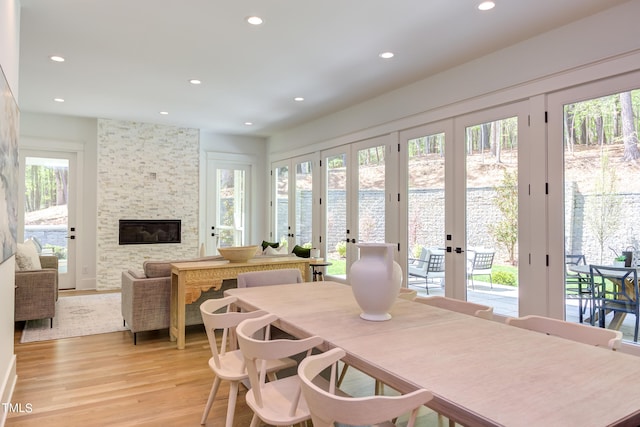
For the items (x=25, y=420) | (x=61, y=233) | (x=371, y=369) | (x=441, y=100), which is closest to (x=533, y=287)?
(x=441, y=100)

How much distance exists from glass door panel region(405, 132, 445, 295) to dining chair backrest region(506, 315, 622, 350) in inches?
97.5

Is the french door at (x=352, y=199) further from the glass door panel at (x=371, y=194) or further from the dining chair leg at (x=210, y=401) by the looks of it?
the dining chair leg at (x=210, y=401)

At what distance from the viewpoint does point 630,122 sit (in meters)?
2.94

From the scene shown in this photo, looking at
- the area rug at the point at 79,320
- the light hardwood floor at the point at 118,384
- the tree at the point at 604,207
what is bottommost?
the light hardwood floor at the point at 118,384

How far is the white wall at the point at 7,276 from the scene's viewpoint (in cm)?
237

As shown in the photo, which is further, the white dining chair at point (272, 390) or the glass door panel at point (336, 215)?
the glass door panel at point (336, 215)

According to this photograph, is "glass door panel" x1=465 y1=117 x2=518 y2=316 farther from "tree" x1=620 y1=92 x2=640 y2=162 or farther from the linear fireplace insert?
the linear fireplace insert

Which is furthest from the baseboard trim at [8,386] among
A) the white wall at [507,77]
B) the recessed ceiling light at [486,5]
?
the white wall at [507,77]

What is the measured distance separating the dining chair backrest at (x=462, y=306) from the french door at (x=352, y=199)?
2681mm

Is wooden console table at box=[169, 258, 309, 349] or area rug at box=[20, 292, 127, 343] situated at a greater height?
wooden console table at box=[169, 258, 309, 349]

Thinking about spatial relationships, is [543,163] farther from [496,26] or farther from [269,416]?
[269,416]

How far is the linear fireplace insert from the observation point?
698 cm

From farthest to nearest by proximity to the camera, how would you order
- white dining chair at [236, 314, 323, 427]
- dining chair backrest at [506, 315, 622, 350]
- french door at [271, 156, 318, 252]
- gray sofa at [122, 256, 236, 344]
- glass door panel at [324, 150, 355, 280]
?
french door at [271, 156, 318, 252]
glass door panel at [324, 150, 355, 280]
gray sofa at [122, 256, 236, 344]
dining chair backrest at [506, 315, 622, 350]
white dining chair at [236, 314, 323, 427]

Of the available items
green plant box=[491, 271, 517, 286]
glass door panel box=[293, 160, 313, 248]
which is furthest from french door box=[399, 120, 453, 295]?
glass door panel box=[293, 160, 313, 248]
